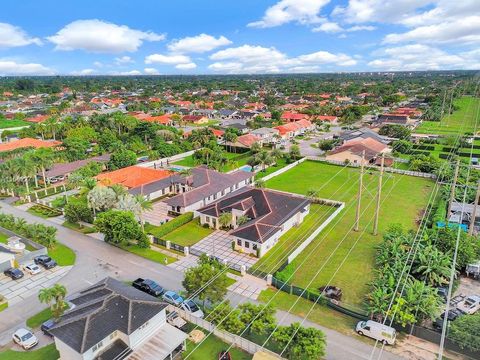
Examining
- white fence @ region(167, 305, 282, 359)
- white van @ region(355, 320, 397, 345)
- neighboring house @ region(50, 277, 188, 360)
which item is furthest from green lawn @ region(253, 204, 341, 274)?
neighboring house @ region(50, 277, 188, 360)

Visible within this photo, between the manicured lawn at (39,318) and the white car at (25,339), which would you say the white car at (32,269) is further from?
the white car at (25,339)

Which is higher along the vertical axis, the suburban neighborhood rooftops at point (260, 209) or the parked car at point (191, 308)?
the suburban neighborhood rooftops at point (260, 209)

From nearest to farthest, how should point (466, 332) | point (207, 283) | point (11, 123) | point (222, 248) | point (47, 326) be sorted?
1. point (466, 332)
2. point (47, 326)
3. point (207, 283)
4. point (222, 248)
5. point (11, 123)

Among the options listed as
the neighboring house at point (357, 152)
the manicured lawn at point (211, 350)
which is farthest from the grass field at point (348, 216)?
the manicured lawn at point (211, 350)

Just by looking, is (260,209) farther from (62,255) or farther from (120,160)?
(120,160)

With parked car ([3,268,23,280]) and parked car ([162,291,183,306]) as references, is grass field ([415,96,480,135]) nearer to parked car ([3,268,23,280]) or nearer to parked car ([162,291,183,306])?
parked car ([162,291,183,306])

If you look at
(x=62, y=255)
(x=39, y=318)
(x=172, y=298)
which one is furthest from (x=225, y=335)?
(x=62, y=255)
